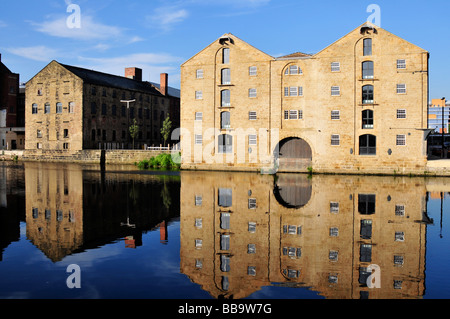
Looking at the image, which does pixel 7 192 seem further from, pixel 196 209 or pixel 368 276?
pixel 368 276

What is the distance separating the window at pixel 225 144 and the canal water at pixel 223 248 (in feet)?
63.2

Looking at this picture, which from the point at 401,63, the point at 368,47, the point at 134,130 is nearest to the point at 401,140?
the point at 401,63

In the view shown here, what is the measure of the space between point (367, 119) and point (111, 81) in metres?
35.7

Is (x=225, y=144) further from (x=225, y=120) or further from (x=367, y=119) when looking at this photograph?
(x=367, y=119)

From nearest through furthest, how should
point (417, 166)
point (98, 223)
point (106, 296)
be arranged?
point (106, 296)
point (98, 223)
point (417, 166)

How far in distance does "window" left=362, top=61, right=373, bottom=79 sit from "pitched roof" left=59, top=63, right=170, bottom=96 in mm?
33227

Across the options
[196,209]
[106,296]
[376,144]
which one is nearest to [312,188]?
[196,209]

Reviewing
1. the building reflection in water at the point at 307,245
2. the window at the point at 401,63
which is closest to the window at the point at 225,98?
the window at the point at 401,63

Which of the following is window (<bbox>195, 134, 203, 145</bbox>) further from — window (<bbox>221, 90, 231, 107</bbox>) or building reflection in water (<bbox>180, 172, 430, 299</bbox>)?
building reflection in water (<bbox>180, 172, 430, 299</bbox>)

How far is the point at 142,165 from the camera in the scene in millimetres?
43000

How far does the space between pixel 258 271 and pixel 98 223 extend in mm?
6205

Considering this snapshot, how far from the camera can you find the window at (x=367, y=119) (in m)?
33.8

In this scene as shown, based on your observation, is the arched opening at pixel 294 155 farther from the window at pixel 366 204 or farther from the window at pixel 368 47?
the window at pixel 366 204

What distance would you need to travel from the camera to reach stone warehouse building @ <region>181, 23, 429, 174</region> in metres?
32.9
